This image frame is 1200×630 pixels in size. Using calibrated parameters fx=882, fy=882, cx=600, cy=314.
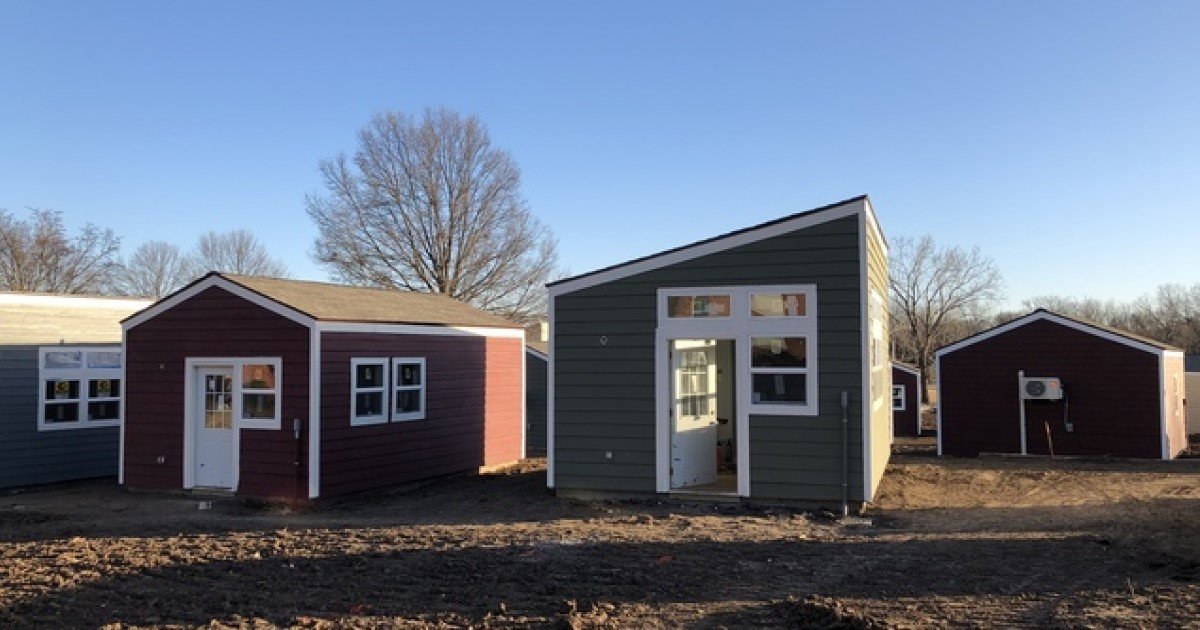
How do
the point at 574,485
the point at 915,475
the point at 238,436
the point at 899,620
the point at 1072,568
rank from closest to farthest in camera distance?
1. the point at 899,620
2. the point at 1072,568
3. the point at 574,485
4. the point at 238,436
5. the point at 915,475

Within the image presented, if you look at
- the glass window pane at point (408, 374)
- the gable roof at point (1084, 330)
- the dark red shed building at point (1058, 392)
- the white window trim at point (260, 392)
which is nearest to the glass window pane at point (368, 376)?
the glass window pane at point (408, 374)

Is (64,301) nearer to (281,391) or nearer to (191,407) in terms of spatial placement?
(191,407)

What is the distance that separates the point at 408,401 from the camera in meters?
14.5

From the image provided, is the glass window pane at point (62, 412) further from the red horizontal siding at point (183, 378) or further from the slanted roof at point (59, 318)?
the red horizontal siding at point (183, 378)

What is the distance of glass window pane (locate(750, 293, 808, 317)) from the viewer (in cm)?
1127

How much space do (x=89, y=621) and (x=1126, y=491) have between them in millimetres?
13663

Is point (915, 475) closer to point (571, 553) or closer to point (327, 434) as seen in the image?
point (571, 553)

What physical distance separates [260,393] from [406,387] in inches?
90.6

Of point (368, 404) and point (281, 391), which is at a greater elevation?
point (281, 391)

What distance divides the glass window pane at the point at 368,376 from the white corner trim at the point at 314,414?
2.70 feet

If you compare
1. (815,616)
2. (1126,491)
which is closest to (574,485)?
(815,616)

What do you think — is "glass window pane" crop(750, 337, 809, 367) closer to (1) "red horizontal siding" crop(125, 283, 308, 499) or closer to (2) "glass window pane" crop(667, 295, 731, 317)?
(2) "glass window pane" crop(667, 295, 731, 317)

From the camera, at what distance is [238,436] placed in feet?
43.0

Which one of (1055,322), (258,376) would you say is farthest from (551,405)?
(1055,322)
